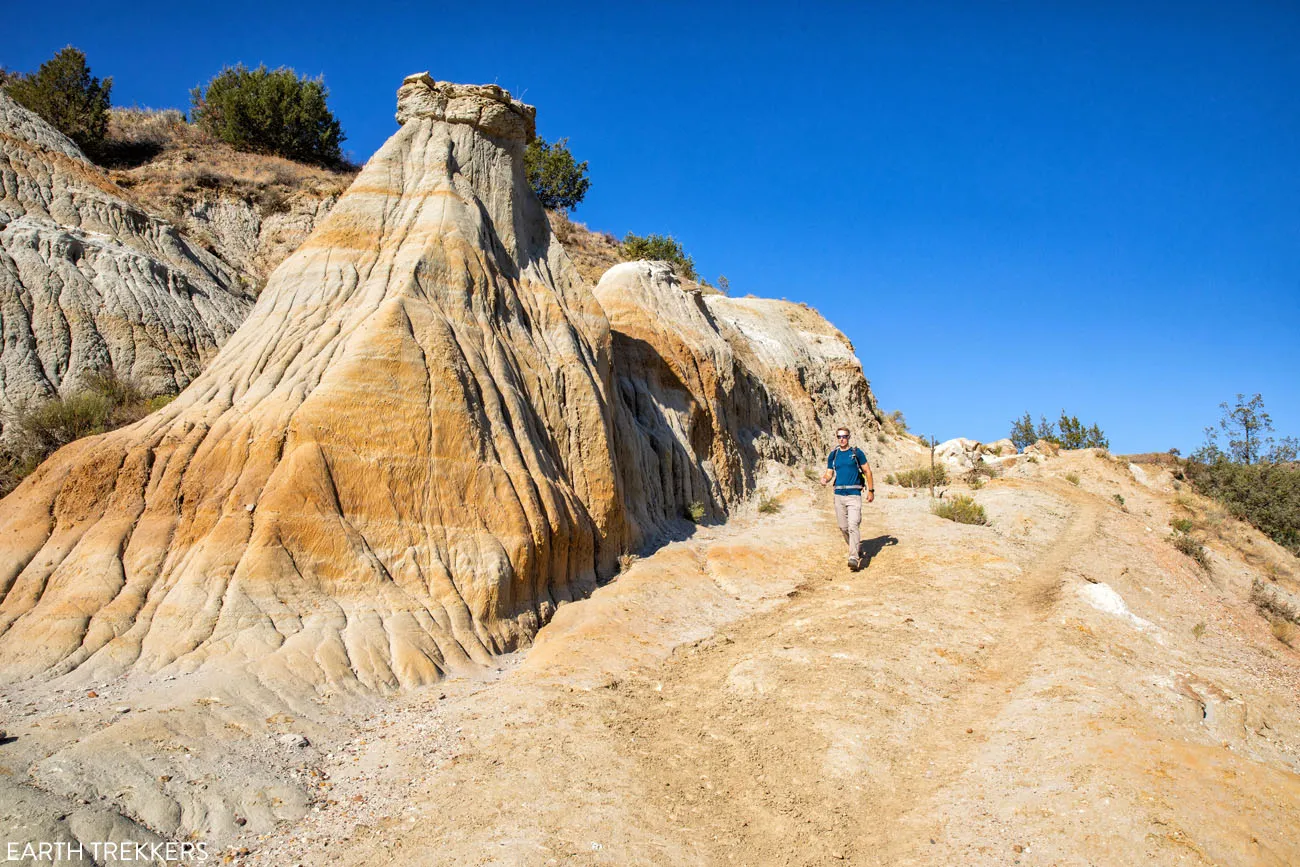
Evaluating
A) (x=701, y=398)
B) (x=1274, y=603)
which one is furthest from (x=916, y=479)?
(x=1274, y=603)

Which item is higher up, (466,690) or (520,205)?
(520,205)

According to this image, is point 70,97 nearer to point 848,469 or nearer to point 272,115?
point 272,115

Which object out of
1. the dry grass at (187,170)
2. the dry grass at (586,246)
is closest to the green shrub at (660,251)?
the dry grass at (586,246)

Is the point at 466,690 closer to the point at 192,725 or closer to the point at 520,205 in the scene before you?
the point at 192,725

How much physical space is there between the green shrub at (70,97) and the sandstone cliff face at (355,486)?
1870 cm

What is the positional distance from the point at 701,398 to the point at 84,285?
12336 millimetres

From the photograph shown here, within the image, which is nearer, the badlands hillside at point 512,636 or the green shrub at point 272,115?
the badlands hillside at point 512,636

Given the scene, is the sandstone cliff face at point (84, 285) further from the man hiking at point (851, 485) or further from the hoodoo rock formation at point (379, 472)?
the man hiking at point (851, 485)

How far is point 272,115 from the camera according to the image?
2872cm

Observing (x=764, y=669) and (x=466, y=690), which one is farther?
(x=764, y=669)

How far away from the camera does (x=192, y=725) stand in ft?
17.8

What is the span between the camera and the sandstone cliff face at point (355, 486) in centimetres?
692

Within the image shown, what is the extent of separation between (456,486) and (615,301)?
381 inches

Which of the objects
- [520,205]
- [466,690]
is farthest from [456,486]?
[520,205]
